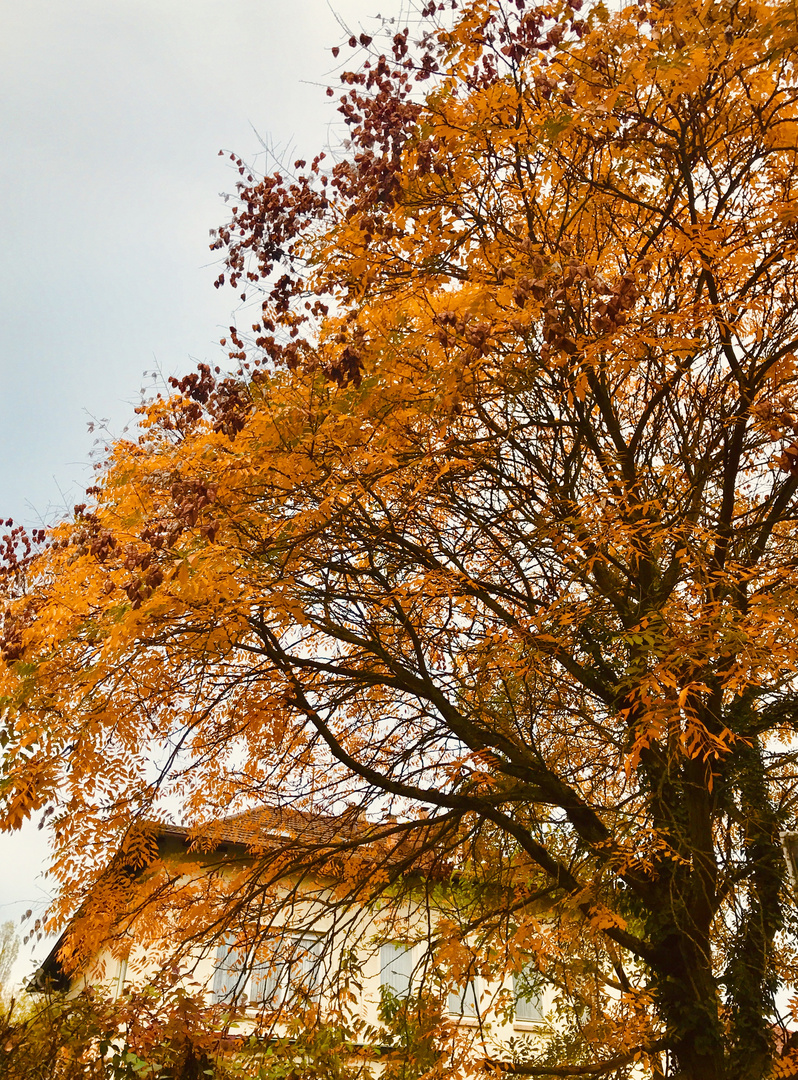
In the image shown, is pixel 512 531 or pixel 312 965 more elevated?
A: pixel 512 531

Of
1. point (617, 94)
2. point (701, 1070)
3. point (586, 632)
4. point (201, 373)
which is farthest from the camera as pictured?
point (586, 632)

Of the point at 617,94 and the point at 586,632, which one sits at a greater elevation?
the point at 617,94

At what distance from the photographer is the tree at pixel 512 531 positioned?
478cm

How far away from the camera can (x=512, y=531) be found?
714 centimetres

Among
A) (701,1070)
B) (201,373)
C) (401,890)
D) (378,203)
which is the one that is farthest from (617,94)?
(701,1070)

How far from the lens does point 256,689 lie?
7242 millimetres

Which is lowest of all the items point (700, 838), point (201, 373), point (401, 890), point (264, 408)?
point (401, 890)

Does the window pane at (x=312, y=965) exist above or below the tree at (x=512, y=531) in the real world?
below

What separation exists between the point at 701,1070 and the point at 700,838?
166 cm

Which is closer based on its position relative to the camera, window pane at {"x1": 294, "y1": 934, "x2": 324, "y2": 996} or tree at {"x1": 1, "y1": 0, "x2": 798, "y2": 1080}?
tree at {"x1": 1, "y1": 0, "x2": 798, "y2": 1080}

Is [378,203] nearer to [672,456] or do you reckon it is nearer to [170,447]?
[170,447]

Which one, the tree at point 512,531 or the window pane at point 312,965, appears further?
the window pane at point 312,965

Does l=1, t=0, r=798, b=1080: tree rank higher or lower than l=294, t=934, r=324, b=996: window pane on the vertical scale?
higher

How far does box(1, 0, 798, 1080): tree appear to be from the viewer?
15.7ft
